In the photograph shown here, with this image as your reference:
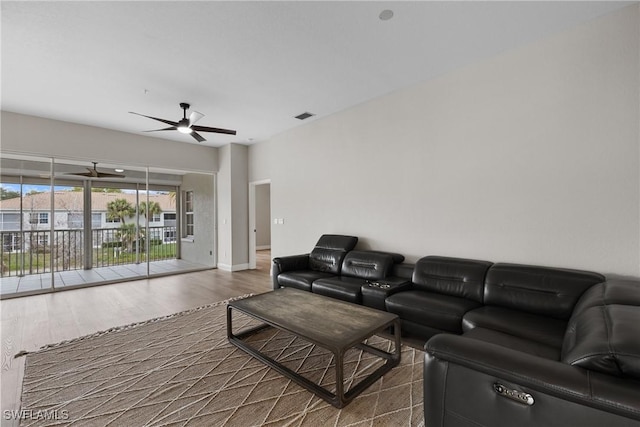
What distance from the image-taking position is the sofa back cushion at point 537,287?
2.38 metres

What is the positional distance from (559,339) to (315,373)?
5.99 feet

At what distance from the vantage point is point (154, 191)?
646 cm

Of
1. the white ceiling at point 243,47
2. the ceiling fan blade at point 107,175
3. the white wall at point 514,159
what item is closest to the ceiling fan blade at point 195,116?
the white ceiling at point 243,47

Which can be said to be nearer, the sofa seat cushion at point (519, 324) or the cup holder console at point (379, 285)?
the sofa seat cushion at point (519, 324)

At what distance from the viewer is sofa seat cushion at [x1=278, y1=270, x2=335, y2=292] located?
392 centimetres

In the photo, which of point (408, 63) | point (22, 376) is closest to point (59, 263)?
point (22, 376)

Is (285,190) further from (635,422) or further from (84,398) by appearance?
(635,422)

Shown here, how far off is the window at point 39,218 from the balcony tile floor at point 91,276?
40.4 inches

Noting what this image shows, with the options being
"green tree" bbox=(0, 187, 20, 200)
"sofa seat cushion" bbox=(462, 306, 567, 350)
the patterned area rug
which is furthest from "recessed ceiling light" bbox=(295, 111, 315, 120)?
"green tree" bbox=(0, 187, 20, 200)

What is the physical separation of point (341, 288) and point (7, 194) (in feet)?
19.2

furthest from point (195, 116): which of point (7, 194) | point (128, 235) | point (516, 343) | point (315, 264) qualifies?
point (516, 343)

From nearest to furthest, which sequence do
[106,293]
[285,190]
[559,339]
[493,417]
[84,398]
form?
[493,417], [559,339], [84,398], [106,293], [285,190]

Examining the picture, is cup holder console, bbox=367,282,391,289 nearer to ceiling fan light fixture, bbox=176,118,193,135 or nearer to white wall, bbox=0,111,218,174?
ceiling fan light fixture, bbox=176,118,193,135

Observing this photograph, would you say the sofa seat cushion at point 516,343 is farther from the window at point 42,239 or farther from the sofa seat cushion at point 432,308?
the window at point 42,239
